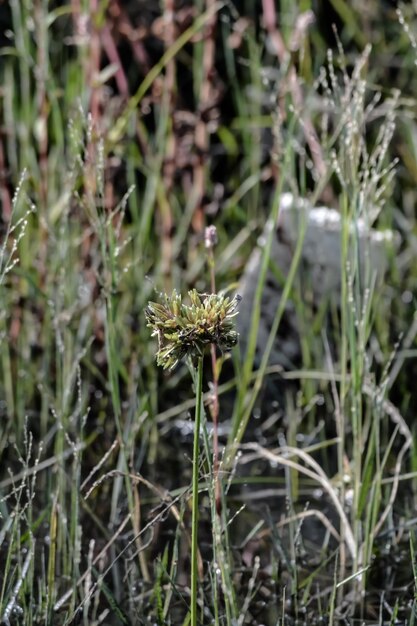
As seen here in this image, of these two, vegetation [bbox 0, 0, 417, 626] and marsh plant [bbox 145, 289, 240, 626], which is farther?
vegetation [bbox 0, 0, 417, 626]

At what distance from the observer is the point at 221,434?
205cm

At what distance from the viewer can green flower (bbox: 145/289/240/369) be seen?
2.93ft

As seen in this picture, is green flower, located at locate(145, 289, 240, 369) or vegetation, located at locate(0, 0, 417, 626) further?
vegetation, located at locate(0, 0, 417, 626)

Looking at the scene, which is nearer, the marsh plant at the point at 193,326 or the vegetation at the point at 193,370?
the marsh plant at the point at 193,326

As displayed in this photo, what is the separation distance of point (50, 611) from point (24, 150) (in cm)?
135

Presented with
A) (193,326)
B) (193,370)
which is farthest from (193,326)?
(193,370)

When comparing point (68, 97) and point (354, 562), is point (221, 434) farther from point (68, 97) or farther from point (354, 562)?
point (68, 97)

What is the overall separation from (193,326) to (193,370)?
0.27 metres

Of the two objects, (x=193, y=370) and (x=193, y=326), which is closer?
(x=193, y=326)

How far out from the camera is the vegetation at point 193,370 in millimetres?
1328

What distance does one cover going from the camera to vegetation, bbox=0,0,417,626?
133 cm

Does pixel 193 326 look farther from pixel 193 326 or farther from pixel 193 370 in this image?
pixel 193 370

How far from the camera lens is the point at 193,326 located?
2.92ft

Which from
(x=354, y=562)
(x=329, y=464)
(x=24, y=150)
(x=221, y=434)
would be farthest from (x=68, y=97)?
(x=354, y=562)
